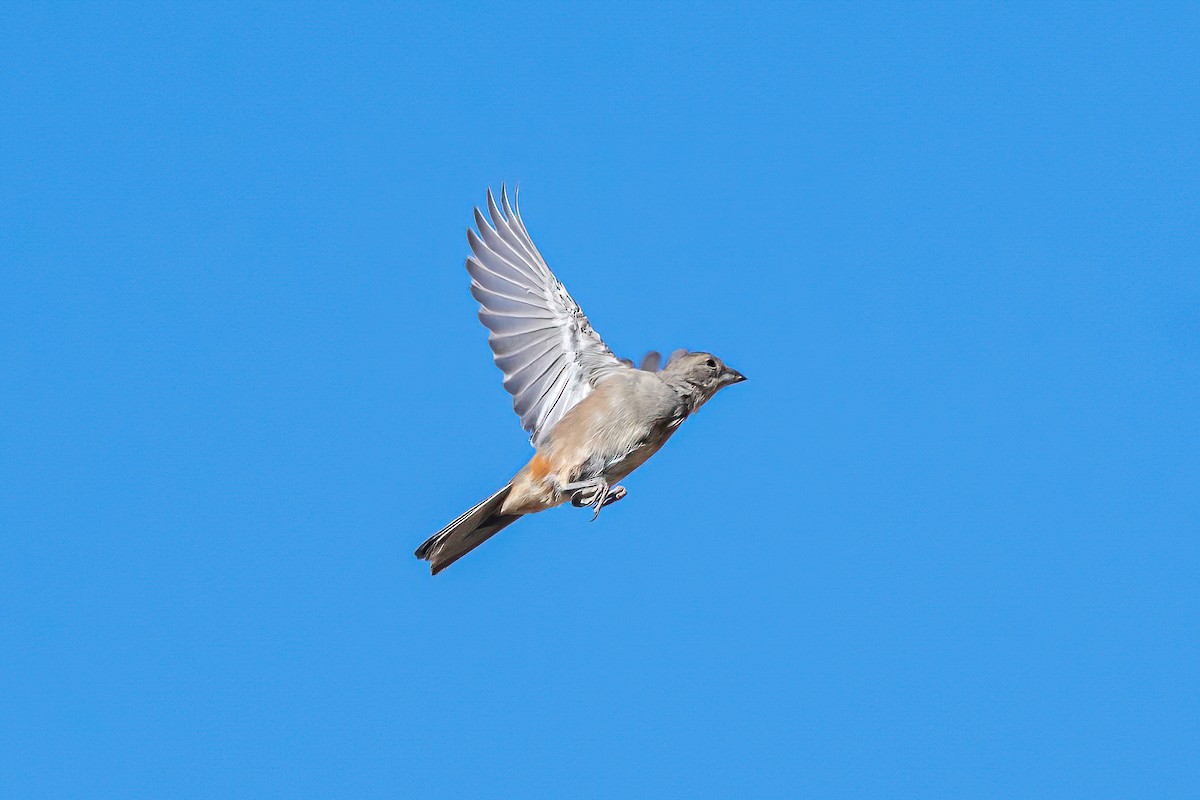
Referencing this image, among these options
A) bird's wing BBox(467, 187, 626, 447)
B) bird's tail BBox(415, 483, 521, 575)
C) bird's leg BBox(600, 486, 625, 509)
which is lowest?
bird's leg BBox(600, 486, 625, 509)

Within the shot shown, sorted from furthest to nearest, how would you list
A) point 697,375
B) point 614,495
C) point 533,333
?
1. point 697,375
2. point 533,333
3. point 614,495

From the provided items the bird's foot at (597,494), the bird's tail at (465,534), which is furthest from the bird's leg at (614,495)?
the bird's tail at (465,534)

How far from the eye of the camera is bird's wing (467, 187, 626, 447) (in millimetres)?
11898

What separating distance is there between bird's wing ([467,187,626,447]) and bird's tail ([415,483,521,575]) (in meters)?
0.71

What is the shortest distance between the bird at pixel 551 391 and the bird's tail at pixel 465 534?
11mm

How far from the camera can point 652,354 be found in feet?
43.9

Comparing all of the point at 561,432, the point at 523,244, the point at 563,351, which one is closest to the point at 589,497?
the point at 561,432

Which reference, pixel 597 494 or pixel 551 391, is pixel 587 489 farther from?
pixel 551 391

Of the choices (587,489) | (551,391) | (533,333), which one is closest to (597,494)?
(587,489)

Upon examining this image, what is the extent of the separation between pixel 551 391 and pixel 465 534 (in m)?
1.50

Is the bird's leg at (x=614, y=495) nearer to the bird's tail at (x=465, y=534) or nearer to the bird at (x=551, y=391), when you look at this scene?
the bird at (x=551, y=391)

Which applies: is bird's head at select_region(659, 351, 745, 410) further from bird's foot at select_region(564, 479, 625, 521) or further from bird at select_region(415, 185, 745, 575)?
bird's foot at select_region(564, 479, 625, 521)

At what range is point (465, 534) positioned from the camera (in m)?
11.6

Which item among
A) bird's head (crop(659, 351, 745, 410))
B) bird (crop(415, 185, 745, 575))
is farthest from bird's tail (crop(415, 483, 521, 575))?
bird's head (crop(659, 351, 745, 410))
